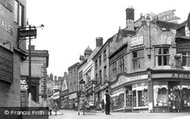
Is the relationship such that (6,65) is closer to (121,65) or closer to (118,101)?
(121,65)

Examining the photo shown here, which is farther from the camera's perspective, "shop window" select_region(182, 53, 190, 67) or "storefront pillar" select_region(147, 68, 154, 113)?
"shop window" select_region(182, 53, 190, 67)

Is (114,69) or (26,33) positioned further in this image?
(114,69)

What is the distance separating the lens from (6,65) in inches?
882

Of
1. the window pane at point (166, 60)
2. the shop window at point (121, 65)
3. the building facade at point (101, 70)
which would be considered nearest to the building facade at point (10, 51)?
the window pane at point (166, 60)

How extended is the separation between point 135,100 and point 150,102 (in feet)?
8.02

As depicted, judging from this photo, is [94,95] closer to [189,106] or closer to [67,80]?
[189,106]

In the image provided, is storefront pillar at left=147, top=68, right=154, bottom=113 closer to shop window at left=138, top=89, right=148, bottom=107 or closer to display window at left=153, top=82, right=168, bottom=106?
display window at left=153, top=82, right=168, bottom=106

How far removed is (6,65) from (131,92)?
2297 cm

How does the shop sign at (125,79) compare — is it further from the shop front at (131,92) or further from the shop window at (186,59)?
the shop window at (186,59)

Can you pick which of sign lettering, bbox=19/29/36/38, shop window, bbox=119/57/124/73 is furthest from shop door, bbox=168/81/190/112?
sign lettering, bbox=19/29/36/38

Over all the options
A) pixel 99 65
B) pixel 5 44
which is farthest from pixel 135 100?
pixel 5 44

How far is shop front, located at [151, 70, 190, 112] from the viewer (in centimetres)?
4053

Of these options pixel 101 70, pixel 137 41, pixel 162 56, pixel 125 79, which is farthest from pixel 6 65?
pixel 101 70

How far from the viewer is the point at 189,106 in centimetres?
4134
